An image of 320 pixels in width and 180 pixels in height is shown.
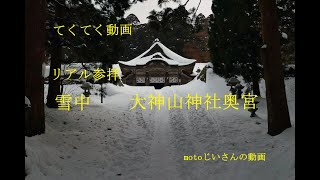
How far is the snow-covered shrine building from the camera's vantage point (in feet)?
101

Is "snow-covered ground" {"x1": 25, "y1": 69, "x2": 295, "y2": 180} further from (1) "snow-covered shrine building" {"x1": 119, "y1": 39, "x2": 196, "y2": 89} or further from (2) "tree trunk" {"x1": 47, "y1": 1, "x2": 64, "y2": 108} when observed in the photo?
(1) "snow-covered shrine building" {"x1": 119, "y1": 39, "x2": 196, "y2": 89}

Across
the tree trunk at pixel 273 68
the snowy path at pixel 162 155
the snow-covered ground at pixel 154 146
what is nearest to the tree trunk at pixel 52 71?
the snow-covered ground at pixel 154 146

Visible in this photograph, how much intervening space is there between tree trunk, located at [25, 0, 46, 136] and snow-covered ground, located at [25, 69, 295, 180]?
0.45m

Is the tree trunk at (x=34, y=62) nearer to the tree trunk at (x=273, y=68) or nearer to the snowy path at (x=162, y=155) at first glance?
the snowy path at (x=162, y=155)

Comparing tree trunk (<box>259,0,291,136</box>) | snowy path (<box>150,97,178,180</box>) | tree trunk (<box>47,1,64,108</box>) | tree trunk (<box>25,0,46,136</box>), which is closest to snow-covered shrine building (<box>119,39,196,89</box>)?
tree trunk (<box>47,1,64,108</box>)

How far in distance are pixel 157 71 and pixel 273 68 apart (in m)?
23.9

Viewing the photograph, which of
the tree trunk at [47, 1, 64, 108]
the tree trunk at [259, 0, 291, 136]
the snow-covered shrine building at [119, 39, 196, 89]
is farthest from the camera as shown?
the snow-covered shrine building at [119, 39, 196, 89]

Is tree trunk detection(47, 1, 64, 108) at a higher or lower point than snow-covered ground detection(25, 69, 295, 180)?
higher

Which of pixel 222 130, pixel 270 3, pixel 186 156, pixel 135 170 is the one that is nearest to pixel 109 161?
pixel 135 170

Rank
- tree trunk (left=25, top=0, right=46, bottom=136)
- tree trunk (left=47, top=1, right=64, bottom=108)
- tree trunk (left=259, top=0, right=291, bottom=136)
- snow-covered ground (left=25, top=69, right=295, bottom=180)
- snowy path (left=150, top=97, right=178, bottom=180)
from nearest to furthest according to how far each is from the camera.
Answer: snow-covered ground (left=25, top=69, right=295, bottom=180) → snowy path (left=150, top=97, right=178, bottom=180) → tree trunk (left=25, top=0, right=46, bottom=136) → tree trunk (left=259, top=0, right=291, bottom=136) → tree trunk (left=47, top=1, right=64, bottom=108)

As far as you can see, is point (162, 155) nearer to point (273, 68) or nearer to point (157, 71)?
point (273, 68)

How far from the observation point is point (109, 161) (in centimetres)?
695

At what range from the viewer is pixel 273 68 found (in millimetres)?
7543
